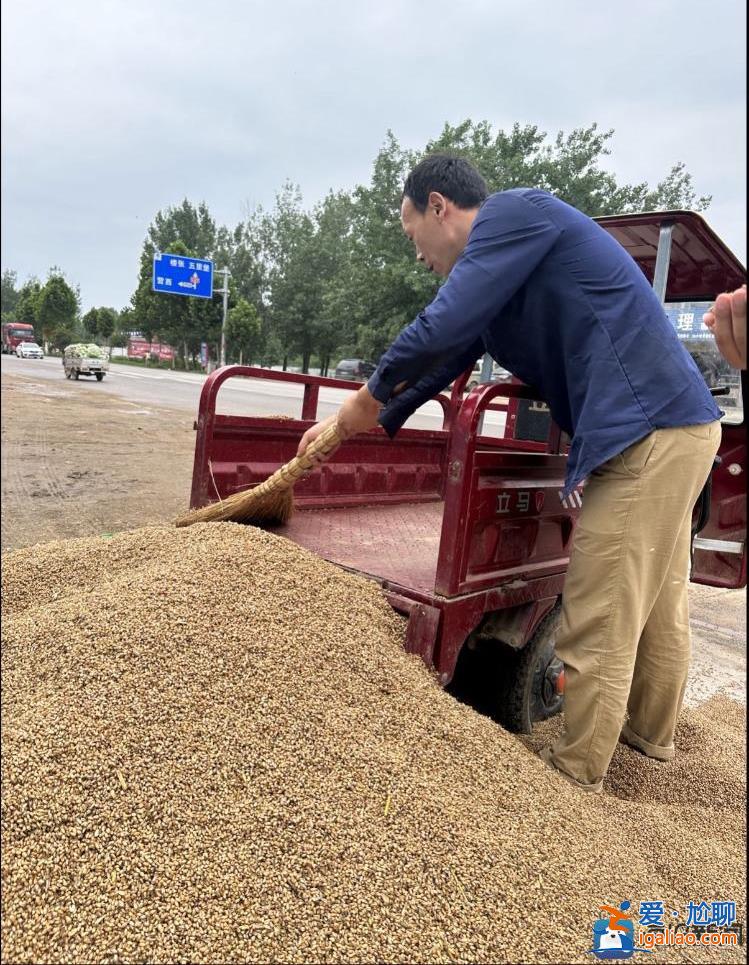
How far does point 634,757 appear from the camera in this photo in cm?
269

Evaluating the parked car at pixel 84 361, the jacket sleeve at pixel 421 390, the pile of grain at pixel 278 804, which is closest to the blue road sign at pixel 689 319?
the jacket sleeve at pixel 421 390

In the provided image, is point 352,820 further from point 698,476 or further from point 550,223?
point 550,223

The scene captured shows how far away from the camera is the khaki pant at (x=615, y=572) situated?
7.12ft

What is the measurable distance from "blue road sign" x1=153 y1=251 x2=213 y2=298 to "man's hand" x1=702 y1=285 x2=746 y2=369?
38408mm

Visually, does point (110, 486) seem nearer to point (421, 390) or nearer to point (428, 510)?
point (428, 510)

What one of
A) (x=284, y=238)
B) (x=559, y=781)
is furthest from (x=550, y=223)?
(x=284, y=238)

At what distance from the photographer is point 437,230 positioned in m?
2.51

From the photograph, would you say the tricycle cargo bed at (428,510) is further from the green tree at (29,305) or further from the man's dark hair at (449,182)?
the green tree at (29,305)

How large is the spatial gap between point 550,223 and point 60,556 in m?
2.36

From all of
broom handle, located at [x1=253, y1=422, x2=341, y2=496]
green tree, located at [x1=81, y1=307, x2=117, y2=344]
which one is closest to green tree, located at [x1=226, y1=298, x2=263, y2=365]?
green tree, located at [x1=81, y1=307, x2=117, y2=344]

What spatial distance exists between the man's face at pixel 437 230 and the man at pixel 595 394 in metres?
0.25

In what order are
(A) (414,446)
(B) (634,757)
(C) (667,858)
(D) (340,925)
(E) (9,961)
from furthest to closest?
(A) (414,446) → (B) (634,757) → (C) (667,858) → (D) (340,925) → (E) (9,961)

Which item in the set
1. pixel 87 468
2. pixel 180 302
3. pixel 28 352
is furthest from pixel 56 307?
pixel 87 468

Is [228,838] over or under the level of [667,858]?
over
